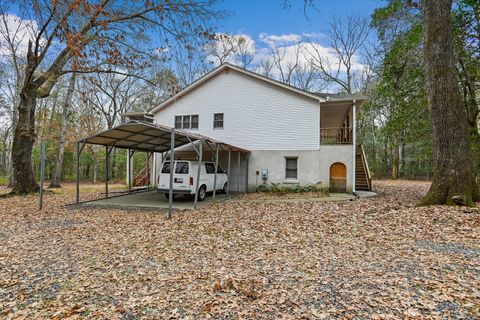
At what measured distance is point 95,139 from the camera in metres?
11.1

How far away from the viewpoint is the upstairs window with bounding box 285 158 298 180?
14709 mm

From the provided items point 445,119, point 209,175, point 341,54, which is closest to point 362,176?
point 445,119

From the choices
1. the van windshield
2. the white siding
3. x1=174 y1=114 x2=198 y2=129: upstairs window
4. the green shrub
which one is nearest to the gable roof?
the white siding

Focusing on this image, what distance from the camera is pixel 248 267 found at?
444cm

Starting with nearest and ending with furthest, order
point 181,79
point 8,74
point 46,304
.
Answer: point 46,304 < point 8,74 < point 181,79

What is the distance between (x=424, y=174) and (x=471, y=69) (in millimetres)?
21718

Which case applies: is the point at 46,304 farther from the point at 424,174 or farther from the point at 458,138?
the point at 424,174

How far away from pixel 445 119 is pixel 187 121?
13.0 m

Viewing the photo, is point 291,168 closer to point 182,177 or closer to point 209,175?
point 209,175

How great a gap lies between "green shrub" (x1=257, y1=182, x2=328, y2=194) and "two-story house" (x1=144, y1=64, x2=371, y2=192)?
0.25 meters

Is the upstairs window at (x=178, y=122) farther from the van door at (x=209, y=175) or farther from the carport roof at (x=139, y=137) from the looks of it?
the van door at (x=209, y=175)

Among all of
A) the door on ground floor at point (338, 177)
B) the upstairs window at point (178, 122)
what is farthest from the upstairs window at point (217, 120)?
the door on ground floor at point (338, 177)

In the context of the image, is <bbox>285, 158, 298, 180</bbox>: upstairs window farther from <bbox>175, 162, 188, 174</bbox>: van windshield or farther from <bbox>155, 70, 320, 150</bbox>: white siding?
<bbox>175, 162, 188, 174</bbox>: van windshield

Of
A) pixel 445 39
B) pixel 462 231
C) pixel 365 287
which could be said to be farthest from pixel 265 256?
pixel 445 39
